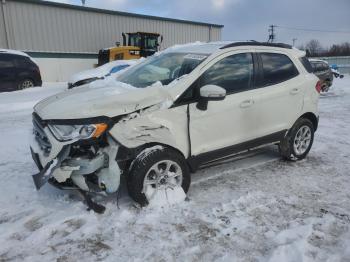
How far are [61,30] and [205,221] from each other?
2384 cm

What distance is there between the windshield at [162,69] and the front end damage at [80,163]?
108 cm

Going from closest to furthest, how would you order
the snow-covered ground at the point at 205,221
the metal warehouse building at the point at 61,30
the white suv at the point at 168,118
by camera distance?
the snow-covered ground at the point at 205,221 < the white suv at the point at 168,118 < the metal warehouse building at the point at 61,30

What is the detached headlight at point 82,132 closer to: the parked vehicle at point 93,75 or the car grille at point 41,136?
the car grille at point 41,136

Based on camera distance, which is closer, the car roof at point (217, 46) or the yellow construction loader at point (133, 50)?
the car roof at point (217, 46)

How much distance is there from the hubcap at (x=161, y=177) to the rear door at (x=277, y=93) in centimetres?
143

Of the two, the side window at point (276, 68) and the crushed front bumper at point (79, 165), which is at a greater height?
the side window at point (276, 68)

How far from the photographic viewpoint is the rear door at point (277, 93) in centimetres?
468

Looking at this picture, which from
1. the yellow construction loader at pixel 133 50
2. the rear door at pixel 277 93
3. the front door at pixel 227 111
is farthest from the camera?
the yellow construction loader at pixel 133 50

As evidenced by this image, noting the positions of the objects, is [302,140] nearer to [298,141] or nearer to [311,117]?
[298,141]

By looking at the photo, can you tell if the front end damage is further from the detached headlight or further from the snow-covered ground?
the snow-covered ground

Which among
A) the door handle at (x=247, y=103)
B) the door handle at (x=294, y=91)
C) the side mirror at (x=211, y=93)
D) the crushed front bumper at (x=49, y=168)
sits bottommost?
the crushed front bumper at (x=49, y=168)

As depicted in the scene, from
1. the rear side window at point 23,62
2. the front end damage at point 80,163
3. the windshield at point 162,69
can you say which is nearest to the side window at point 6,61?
the rear side window at point 23,62

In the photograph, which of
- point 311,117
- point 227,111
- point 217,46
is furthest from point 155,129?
point 311,117

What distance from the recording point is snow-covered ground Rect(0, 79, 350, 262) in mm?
3074
